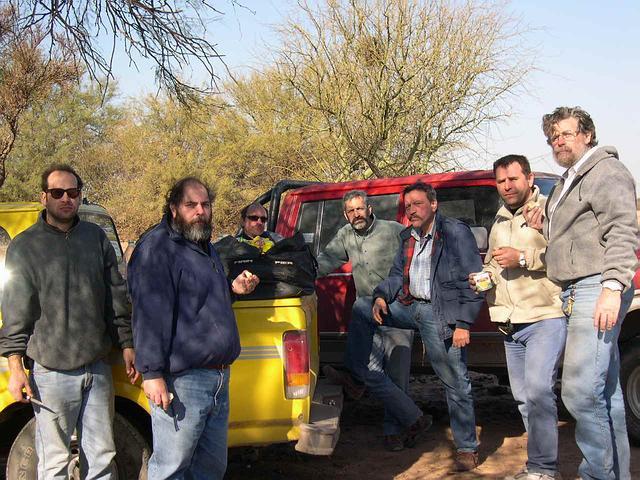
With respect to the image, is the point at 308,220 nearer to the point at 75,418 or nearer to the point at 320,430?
the point at 320,430

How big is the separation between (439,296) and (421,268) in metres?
0.27

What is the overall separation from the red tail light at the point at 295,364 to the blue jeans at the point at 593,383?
131cm

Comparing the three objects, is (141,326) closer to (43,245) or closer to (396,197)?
(43,245)

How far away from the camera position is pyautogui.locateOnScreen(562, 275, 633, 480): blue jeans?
3791 mm

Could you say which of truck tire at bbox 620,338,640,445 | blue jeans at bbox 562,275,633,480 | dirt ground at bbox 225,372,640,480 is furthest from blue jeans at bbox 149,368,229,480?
truck tire at bbox 620,338,640,445

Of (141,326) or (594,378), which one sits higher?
(141,326)

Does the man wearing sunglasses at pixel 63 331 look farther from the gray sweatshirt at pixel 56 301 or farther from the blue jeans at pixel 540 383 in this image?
the blue jeans at pixel 540 383

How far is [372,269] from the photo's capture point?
5973mm

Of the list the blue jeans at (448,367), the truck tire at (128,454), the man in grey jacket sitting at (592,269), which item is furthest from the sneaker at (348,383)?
the man in grey jacket sitting at (592,269)

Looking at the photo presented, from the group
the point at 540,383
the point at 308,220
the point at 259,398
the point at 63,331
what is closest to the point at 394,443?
the point at 540,383

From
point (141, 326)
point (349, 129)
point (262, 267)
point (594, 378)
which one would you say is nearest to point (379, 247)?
point (262, 267)

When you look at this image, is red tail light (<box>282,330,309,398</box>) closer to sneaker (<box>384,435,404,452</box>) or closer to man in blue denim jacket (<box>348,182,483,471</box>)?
man in blue denim jacket (<box>348,182,483,471</box>)

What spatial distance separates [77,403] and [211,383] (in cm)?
69

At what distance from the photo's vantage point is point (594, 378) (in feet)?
12.5
